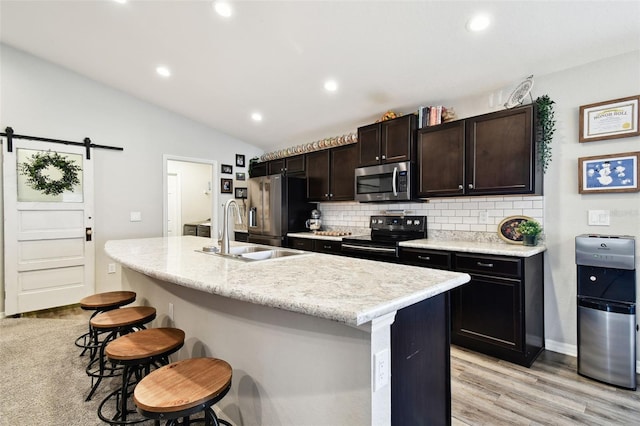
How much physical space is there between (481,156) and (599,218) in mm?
985

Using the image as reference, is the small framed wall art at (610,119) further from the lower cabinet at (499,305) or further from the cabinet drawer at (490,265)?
the cabinet drawer at (490,265)

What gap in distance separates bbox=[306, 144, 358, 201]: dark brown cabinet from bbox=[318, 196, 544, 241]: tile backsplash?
414 mm

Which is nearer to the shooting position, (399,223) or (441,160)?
(441,160)

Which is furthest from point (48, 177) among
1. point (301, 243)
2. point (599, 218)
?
point (599, 218)

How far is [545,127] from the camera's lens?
102 inches

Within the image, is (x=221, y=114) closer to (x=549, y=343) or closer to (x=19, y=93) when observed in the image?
(x=19, y=93)

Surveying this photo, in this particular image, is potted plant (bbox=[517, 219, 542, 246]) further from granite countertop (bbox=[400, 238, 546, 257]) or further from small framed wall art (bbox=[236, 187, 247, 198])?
small framed wall art (bbox=[236, 187, 247, 198])

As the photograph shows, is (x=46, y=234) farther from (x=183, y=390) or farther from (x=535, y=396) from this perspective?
(x=535, y=396)

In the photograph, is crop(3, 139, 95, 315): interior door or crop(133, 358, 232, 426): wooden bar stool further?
crop(3, 139, 95, 315): interior door

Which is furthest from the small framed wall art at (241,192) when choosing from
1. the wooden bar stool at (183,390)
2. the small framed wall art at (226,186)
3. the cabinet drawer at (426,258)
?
the wooden bar stool at (183,390)

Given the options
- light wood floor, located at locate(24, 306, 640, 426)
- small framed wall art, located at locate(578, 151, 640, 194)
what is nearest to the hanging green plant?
small framed wall art, located at locate(578, 151, 640, 194)

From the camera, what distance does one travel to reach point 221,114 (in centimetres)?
467

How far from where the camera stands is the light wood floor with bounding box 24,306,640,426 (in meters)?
1.80

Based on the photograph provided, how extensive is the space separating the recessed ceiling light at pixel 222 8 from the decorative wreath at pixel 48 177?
3.00m
